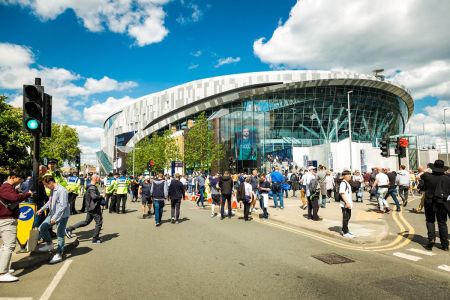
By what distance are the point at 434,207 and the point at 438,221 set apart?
12.3 inches

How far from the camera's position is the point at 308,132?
6056 centimetres

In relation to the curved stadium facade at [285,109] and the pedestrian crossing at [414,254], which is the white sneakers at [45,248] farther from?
the curved stadium facade at [285,109]

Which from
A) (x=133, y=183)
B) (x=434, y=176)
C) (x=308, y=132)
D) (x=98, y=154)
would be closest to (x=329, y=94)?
(x=308, y=132)

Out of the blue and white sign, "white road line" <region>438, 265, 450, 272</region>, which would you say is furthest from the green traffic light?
"white road line" <region>438, 265, 450, 272</region>

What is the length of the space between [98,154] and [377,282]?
13616 centimetres

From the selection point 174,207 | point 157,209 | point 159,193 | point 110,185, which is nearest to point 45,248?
point 157,209

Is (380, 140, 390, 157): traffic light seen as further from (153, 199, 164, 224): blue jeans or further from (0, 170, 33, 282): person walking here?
(0, 170, 33, 282): person walking

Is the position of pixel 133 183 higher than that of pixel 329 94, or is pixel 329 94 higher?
pixel 329 94

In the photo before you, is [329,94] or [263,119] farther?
[329,94]

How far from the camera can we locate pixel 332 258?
20.5 feet

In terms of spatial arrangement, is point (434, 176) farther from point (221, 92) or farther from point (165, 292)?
point (221, 92)

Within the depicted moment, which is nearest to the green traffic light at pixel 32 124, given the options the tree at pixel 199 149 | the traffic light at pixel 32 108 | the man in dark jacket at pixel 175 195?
the traffic light at pixel 32 108

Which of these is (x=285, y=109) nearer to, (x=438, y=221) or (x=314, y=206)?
(x=314, y=206)

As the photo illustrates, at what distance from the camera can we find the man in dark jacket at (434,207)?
6848 millimetres
